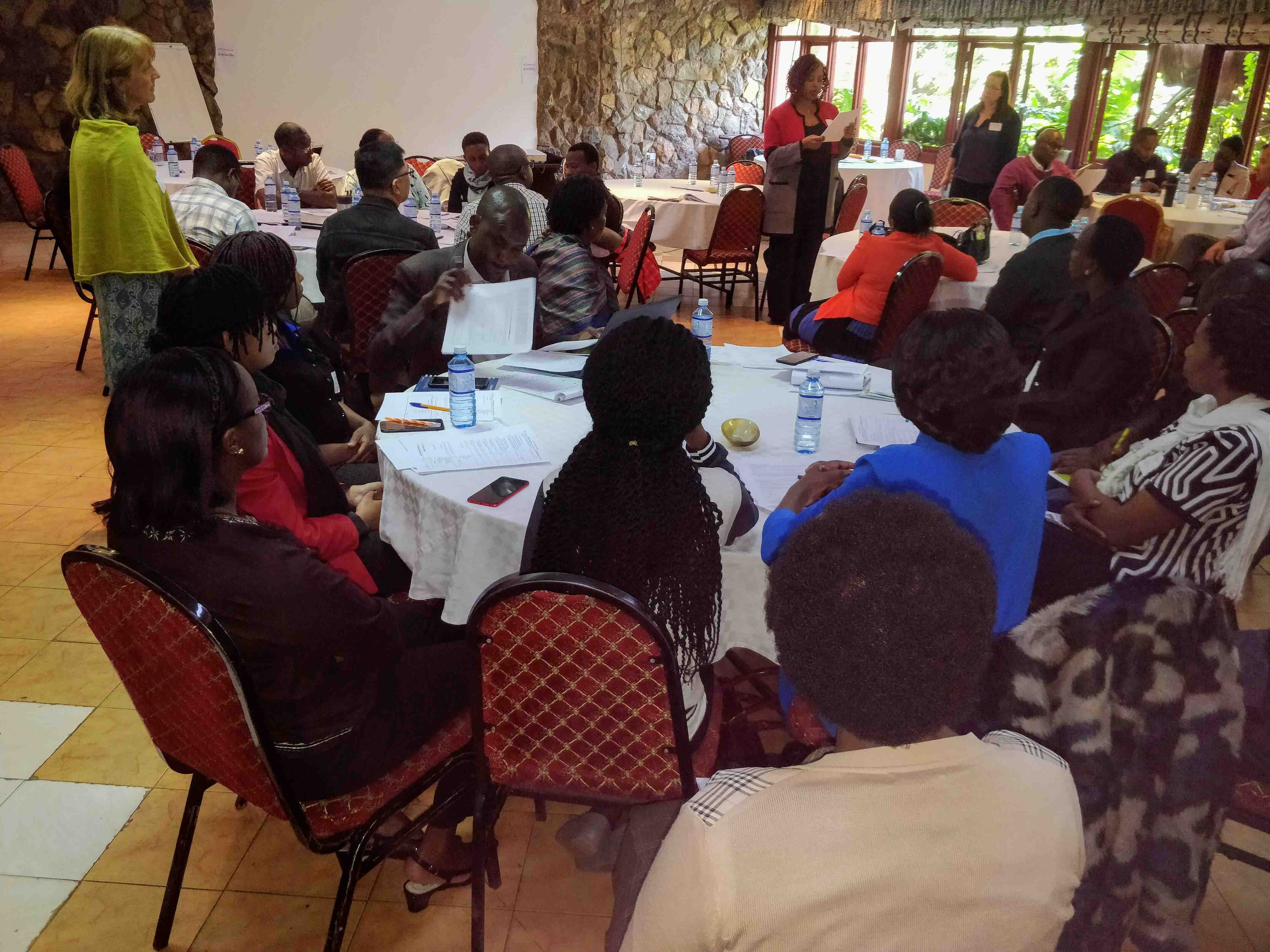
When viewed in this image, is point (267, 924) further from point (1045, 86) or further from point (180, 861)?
point (1045, 86)

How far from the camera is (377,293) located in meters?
3.51

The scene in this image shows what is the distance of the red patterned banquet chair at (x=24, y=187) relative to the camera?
6590 mm

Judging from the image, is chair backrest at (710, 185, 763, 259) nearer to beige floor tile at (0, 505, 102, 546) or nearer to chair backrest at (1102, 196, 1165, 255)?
chair backrest at (1102, 196, 1165, 255)

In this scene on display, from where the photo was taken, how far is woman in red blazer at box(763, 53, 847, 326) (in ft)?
19.2

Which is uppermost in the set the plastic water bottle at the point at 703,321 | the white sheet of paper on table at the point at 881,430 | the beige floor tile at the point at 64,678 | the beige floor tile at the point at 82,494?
the plastic water bottle at the point at 703,321

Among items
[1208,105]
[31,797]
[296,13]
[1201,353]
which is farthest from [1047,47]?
[31,797]

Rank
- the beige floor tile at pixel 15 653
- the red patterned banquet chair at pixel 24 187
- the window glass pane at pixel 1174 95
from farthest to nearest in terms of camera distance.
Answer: the window glass pane at pixel 1174 95, the red patterned banquet chair at pixel 24 187, the beige floor tile at pixel 15 653

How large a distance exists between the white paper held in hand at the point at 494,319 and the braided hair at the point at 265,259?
0.47 meters

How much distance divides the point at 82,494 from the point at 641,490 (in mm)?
3090

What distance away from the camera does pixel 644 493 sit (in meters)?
1.41

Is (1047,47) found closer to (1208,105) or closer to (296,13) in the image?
(1208,105)

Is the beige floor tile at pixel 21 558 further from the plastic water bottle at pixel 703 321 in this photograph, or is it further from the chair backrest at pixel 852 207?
the chair backrest at pixel 852 207

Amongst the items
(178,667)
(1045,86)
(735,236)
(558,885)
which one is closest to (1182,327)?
(558,885)

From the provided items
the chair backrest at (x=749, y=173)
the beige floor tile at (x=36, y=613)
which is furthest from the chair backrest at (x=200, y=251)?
the chair backrest at (x=749, y=173)
